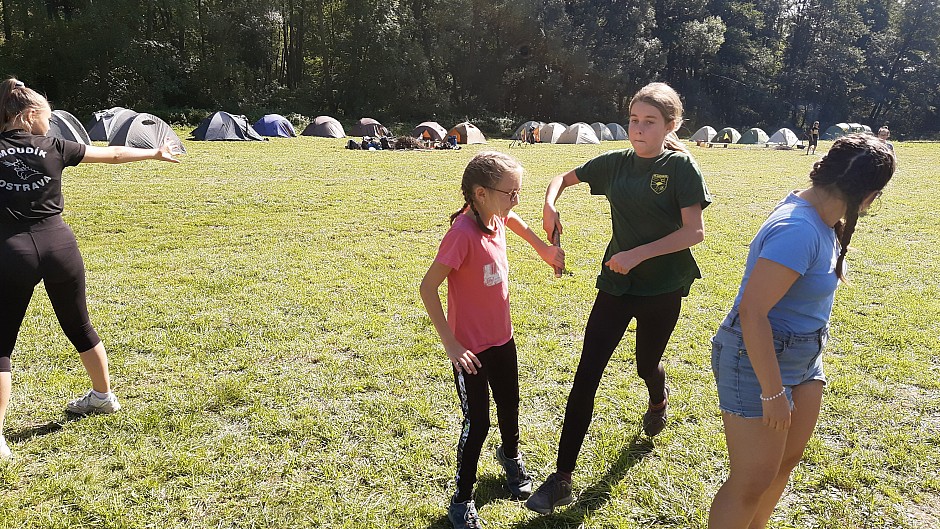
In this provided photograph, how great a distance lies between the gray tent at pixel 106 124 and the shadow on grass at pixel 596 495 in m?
22.1

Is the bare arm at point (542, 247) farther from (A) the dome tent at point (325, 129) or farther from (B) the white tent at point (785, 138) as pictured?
(B) the white tent at point (785, 138)

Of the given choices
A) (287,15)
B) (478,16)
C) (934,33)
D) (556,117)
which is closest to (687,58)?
(556,117)

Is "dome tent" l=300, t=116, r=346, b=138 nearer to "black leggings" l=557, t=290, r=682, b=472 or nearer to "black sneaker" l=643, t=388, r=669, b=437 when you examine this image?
"black sneaker" l=643, t=388, r=669, b=437

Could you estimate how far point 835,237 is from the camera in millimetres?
2100

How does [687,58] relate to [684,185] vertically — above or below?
above

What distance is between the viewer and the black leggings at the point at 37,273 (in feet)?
9.89

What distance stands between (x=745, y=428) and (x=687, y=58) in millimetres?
56007

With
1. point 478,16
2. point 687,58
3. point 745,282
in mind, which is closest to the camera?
point 745,282

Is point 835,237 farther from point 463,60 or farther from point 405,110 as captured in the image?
point 463,60

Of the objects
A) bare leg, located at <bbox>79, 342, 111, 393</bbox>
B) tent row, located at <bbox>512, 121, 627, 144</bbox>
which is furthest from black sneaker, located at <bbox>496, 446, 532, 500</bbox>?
tent row, located at <bbox>512, 121, 627, 144</bbox>

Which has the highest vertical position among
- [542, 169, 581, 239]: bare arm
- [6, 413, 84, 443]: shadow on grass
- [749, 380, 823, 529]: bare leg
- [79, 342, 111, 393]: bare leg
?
[542, 169, 581, 239]: bare arm

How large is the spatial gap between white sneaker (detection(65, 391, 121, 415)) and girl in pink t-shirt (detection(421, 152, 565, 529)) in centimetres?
224

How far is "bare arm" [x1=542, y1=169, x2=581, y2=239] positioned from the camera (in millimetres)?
2965

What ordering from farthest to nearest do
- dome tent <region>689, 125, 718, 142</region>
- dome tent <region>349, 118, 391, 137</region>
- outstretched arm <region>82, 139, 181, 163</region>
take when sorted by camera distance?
dome tent <region>689, 125, 718, 142</region> → dome tent <region>349, 118, 391, 137</region> → outstretched arm <region>82, 139, 181, 163</region>
